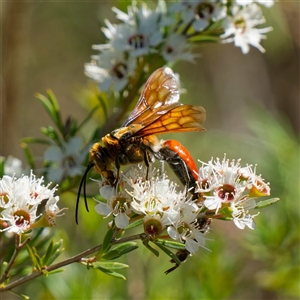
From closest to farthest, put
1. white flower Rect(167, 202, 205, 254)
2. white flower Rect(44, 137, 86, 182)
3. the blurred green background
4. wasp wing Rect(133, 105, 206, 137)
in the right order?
white flower Rect(167, 202, 205, 254) → wasp wing Rect(133, 105, 206, 137) → white flower Rect(44, 137, 86, 182) → the blurred green background

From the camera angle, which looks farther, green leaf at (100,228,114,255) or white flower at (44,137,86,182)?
white flower at (44,137,86,182)

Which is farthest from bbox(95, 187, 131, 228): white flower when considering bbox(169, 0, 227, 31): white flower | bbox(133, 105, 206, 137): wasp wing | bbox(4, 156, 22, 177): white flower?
bbox(169, 0, 227, 31): white flower

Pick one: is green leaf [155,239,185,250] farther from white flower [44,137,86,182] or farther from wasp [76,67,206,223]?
white flower [44,137,86,182]

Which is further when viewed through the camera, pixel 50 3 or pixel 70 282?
pixel 50 3

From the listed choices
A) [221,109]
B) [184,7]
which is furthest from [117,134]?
[221,109]

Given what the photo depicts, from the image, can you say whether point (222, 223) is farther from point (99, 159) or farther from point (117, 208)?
point (117, 208)

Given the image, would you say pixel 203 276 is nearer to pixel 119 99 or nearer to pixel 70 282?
pixel 70 282
